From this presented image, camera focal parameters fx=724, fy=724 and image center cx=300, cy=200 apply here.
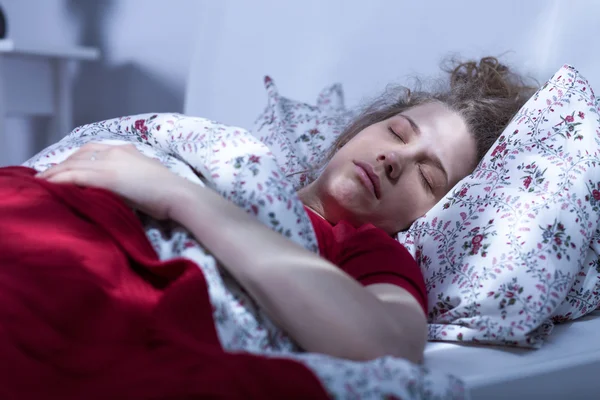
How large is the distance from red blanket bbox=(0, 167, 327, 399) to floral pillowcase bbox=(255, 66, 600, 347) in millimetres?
384

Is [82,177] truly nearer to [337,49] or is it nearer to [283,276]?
[283,276]

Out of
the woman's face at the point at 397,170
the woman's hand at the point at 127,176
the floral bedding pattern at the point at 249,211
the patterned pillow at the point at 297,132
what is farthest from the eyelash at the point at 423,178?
the woman's hand at the point at 127,176

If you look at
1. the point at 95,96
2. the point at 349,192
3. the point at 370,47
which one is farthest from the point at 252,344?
the point at 95,96

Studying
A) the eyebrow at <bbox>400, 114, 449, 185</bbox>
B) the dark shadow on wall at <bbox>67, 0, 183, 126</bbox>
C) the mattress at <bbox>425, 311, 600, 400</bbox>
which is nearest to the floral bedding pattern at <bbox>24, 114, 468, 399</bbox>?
the mattress at <bbox>425, 311, 600, 400</bbox>

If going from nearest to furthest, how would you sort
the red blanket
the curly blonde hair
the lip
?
1. the red blanket
2. the lip
3. the curly blonde hair

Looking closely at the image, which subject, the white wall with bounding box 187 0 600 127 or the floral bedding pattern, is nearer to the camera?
the floral bedding pattern

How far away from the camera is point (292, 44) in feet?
6.05

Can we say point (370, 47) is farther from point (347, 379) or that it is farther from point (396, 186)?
point (347, 379)

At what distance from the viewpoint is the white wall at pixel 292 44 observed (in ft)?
4.88

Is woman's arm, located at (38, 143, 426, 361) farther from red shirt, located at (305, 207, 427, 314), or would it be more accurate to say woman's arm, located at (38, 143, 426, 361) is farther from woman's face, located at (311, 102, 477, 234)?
woman's face, located at (311, 102, 477, 234)

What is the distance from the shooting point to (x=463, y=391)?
Result: 26.5 inches

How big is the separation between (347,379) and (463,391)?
0.38 feet

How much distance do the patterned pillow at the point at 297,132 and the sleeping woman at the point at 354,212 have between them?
8cm

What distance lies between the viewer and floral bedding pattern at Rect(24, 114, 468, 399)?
0.65 m
